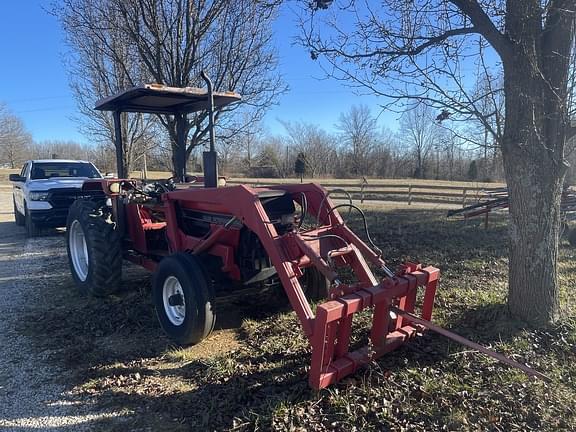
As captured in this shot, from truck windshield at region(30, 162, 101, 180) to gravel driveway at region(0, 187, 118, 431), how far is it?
164 inches

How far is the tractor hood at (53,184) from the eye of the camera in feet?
32.4

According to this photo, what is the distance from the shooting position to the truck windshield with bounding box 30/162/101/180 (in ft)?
35.3

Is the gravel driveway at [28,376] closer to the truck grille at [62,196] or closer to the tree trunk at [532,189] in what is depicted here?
the truck grille at [62,196]

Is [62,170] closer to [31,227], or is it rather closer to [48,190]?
[48,190]

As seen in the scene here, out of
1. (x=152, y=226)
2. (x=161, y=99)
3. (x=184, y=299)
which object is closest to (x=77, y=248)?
(x=152, y=226)

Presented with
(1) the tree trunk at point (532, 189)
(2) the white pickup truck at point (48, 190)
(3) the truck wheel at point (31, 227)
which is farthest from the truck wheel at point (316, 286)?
(3) the truck wheel at point (31, 227)

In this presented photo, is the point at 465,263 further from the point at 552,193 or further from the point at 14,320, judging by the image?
the point at 14,320

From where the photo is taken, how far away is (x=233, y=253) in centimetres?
429

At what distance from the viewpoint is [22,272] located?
23.3ft

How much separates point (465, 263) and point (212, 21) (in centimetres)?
616

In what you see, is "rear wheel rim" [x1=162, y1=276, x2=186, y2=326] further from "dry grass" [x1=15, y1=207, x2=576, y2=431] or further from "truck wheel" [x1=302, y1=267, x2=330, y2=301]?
"truck wheel" [x1=302, y1=267, x2=330, y2=301]

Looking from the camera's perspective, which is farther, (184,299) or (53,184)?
(53,184)

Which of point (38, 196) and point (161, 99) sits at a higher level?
point (161, 99)

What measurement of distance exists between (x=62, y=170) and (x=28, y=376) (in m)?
8.59
